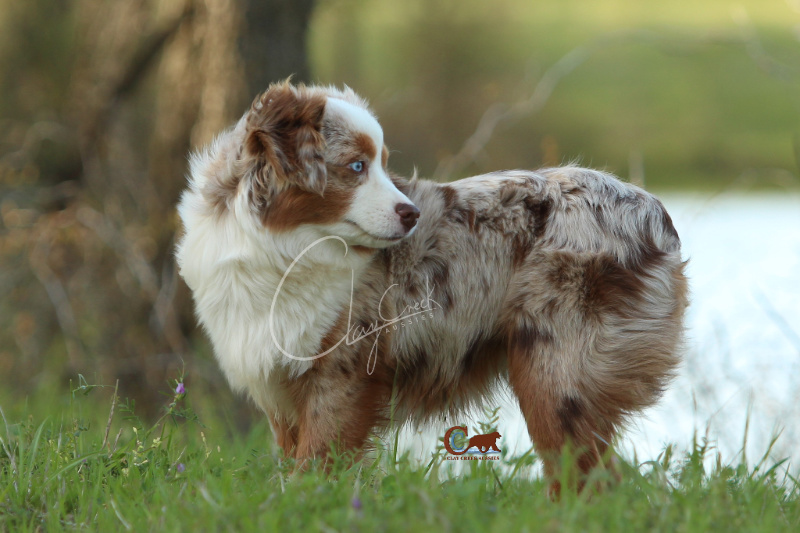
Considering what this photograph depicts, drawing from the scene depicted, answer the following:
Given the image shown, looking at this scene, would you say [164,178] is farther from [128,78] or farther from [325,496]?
[325,496]

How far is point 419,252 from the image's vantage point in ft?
12.0

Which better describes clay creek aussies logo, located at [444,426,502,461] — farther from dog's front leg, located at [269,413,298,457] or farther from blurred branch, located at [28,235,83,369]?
blurred branch, located at [28,235,83,369]

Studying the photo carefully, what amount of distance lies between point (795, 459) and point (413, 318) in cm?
297

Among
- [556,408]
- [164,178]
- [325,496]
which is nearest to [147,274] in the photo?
[164,178]

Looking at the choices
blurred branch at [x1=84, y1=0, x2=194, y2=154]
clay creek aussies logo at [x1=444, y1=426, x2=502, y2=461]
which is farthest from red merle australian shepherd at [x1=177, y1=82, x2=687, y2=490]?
blurred branch at [x1=84, y1=0, x2=194, y2=154]

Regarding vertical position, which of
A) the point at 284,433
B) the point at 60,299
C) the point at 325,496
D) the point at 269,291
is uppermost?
the point at 269,291

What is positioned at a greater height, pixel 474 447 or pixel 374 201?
pixel 374 201

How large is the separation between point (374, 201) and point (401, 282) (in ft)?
1.38

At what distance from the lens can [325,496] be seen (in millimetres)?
2615

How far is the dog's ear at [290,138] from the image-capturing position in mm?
3414

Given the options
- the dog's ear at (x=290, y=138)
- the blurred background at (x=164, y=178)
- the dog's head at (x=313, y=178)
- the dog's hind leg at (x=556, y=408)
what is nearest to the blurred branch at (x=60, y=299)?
the blurred background at (x=164, y=178)

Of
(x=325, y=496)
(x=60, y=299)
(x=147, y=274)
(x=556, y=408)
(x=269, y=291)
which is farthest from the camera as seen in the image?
(x=60, y=299)

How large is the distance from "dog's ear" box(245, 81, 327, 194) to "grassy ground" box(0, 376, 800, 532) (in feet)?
3.55

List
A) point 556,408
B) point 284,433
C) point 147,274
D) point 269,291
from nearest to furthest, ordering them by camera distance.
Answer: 1. point 556,408
2. point 269,291
3. point 284,433
4. point 147,274
